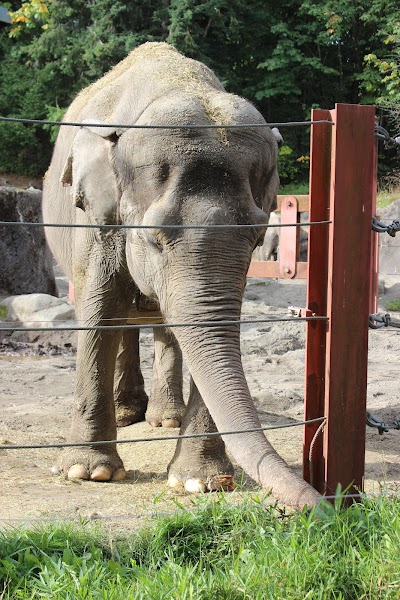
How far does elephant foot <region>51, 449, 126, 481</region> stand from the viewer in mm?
4969

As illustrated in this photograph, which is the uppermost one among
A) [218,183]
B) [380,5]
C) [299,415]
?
[380,5]

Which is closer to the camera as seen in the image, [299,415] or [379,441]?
[379,441]

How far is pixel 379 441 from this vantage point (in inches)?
234

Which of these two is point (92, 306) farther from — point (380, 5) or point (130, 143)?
point (380, 5)

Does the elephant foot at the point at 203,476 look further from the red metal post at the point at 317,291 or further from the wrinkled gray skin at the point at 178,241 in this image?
the red metal post at the point at 317,291

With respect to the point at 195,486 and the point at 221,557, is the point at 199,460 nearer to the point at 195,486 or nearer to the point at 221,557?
the point at 195,486

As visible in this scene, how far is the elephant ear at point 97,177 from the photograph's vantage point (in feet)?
16.0

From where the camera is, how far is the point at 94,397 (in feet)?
17.0

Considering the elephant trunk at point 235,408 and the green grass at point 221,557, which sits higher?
the elephant trunk at point 235,408

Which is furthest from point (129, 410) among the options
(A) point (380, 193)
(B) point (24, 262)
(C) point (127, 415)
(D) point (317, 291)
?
(A) point (380, 193)

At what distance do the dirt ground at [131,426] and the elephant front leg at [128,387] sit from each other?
5.4 inches

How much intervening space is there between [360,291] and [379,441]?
250cm

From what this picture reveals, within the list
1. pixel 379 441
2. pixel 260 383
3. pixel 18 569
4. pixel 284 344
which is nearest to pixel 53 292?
pixel 284 344

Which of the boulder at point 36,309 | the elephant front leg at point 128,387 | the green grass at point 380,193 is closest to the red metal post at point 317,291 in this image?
the elephant front leg at point 128,387
